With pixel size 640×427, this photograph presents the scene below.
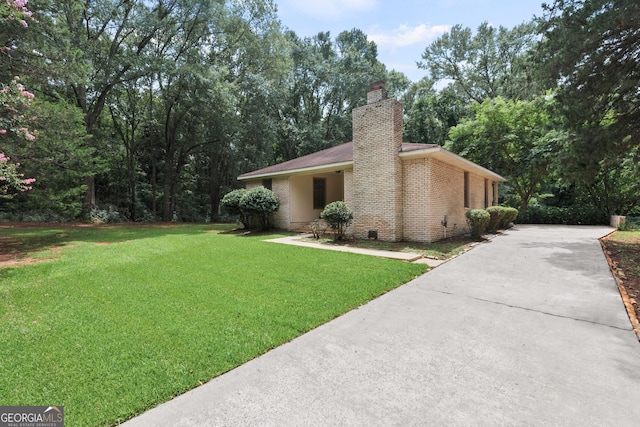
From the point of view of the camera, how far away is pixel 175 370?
7.70 feet

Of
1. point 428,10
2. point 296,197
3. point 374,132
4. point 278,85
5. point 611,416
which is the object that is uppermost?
point 278,85

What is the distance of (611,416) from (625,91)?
33.5 feet

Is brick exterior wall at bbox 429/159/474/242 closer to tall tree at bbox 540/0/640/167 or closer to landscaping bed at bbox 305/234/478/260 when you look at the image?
landscaping bed at bbox 305/234/478/260

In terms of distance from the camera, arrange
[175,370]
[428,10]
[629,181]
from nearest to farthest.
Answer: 1. [175,370]
2. [428,10]
3. [629,181]

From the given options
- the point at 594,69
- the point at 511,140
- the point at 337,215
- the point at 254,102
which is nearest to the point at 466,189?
the point at 594,69

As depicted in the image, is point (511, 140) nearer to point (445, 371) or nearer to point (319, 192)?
point (319, 192)

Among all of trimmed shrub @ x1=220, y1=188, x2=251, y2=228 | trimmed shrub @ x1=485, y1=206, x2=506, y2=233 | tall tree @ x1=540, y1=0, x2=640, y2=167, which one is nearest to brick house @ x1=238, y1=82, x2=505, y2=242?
trimmed shrub @ x1=485, y1=206, x2=506, y2=233

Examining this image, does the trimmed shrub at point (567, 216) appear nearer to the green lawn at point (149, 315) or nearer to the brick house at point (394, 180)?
the brick house at point (394, 180)

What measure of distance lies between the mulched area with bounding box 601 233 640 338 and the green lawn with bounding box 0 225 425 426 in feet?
10.7

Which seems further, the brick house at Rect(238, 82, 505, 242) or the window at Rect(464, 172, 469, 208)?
the window at Rect(464, 172, 469, 208)

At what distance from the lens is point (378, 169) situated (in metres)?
9.32

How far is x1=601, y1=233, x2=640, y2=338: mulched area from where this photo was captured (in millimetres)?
4243

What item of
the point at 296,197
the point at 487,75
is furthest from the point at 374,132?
the point at 487,75

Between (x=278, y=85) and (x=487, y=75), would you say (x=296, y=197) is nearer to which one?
(x=278, y=85)
